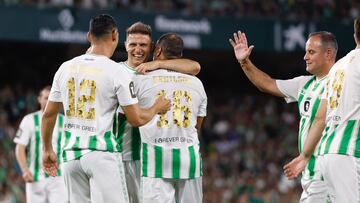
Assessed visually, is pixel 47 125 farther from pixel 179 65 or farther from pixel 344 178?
pixel 344 178

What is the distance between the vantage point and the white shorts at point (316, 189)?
768 cm

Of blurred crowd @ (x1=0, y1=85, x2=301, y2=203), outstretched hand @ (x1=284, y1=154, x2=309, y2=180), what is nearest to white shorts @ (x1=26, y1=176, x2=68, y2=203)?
blurred crowd @ (x1=0, y1=85, x2=301, y2=203)

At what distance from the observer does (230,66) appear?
80.1ft

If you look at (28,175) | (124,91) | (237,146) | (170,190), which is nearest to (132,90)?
(124,91)

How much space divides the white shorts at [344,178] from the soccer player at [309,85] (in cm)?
104

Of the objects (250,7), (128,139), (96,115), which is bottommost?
(128,139)

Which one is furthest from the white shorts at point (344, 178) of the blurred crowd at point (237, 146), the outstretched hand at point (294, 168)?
the blurred crowd at point (237, 146)

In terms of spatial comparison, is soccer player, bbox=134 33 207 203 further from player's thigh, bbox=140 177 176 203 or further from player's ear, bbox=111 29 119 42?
player's ear, bbox=111 29 119 42

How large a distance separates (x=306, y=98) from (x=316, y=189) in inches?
35.3

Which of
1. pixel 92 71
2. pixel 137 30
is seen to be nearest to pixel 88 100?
pixel 92 71

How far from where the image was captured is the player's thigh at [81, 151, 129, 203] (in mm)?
6895

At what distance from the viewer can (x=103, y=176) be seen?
6895mm

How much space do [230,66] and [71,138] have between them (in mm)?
17599

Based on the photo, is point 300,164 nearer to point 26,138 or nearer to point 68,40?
point 26,138
